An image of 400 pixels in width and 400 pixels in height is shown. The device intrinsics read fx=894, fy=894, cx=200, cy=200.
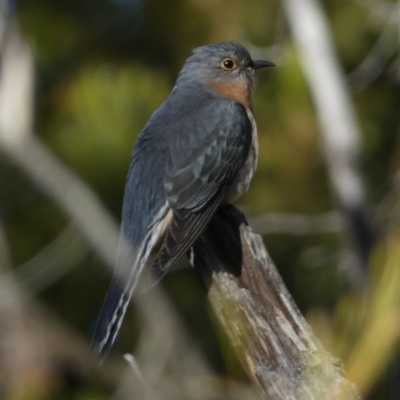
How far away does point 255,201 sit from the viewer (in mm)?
6652

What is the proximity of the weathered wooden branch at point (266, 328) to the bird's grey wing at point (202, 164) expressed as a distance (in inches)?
23.0

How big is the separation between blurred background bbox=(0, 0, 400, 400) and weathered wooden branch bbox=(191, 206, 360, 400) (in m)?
0.41

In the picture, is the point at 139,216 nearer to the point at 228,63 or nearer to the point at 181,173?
the point at 181,173

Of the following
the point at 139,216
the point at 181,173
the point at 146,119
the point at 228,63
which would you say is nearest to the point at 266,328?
the point at 139,216

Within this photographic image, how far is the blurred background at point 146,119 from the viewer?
5660mm

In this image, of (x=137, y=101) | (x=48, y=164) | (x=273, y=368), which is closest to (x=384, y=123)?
(x=137, y=101)

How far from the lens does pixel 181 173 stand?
5250mm

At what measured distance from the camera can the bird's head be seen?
621 cm

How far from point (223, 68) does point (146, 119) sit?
A: 0.65 m

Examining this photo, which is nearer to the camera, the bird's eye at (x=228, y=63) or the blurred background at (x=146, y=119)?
the blurred background at (x=146, y=119)

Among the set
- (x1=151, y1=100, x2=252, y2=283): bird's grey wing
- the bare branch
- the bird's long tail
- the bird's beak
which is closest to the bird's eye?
the bird's beak

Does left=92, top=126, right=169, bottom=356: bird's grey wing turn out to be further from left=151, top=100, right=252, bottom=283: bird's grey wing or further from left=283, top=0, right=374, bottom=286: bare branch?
left=283, top=0, right=374, bottom=286: bare branch

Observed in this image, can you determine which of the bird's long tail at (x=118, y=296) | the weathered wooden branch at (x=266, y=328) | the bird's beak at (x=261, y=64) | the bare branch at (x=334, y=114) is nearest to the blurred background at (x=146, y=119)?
the bare branch at (x=334, y=114)

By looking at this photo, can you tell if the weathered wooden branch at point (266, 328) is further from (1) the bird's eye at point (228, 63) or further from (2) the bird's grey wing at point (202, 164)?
(1) the bird's eye at point (228, 63)
